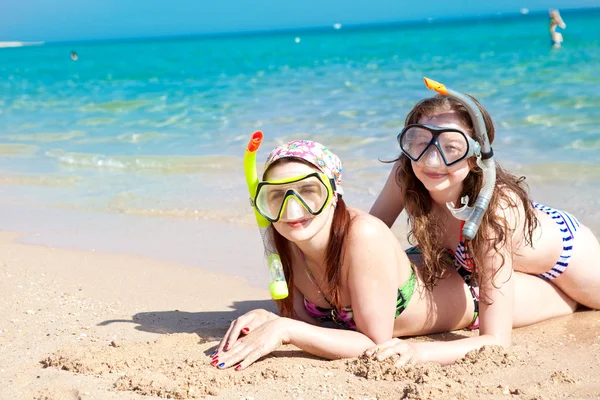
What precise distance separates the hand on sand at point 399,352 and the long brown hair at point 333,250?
0.31 meters

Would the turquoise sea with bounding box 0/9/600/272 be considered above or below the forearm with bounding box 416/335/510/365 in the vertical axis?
above

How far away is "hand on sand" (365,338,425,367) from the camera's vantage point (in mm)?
2850

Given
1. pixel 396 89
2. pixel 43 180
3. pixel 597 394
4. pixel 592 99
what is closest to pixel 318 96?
pixel 396 89

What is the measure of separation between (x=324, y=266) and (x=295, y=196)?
434 millimetres

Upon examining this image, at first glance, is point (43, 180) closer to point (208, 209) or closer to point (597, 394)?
point (208, 209)

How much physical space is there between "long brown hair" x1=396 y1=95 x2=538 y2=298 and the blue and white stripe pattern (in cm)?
31

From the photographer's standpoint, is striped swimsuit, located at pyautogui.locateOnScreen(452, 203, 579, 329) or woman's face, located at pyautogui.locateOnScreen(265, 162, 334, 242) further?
striped swimsuit, located at pyautogui.locateOnScreen(452, 203, 579, 329)

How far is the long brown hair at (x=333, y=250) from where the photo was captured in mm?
2963

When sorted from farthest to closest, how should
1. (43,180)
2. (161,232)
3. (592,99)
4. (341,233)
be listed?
(592,99), (43,180), (161,232), (341,233)

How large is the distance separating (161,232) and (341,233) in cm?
254

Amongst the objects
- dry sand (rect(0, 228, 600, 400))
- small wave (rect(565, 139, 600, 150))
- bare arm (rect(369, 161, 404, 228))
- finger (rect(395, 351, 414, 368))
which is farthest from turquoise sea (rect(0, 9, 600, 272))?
finger (rect(395, 351, 414, 368))

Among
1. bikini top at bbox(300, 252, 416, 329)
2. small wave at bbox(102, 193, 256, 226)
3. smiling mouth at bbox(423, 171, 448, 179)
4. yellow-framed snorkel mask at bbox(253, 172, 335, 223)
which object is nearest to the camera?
yellow-framed snorkel mask at bbox(253, 172, 335, 223)

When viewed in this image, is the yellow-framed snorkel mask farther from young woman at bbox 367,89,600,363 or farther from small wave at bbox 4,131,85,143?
small wave at bbox 4,131,85,143

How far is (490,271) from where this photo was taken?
3.09 metres
